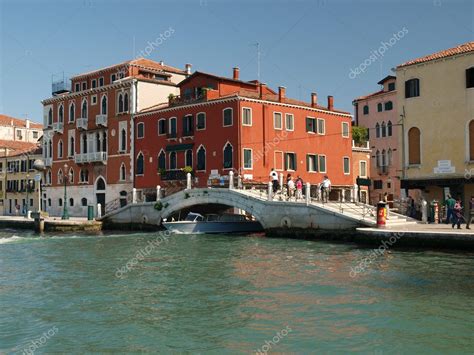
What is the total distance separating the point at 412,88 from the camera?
2752cm

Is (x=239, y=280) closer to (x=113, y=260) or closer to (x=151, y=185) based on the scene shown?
(x=113, y=260)

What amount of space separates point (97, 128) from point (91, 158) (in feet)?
7.64

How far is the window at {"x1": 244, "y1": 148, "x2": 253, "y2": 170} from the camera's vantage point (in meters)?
34.8

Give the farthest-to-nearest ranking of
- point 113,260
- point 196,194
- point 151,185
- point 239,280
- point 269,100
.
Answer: point 151,185, point 269,100, point 196,194, point 113,260, point 239,280

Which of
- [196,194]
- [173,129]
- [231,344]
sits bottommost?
[231,344]

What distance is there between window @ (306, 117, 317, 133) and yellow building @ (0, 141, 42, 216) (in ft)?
88.8

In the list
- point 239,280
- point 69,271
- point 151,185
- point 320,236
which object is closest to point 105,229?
point 151,185

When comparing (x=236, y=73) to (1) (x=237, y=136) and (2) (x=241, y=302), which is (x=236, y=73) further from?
(2) (x=241, y=302)

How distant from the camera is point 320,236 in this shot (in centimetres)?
2647

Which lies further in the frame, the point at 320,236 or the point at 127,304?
the point at 320,236

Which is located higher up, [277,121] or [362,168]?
[277,121]

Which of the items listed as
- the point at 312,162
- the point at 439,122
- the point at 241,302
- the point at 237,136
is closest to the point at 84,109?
the point at 237,136

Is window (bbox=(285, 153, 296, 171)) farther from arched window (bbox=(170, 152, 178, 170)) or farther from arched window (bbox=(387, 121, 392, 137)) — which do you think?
arched window (bbox=(387, 121, 392, 137))

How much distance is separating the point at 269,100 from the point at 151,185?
394 inches
